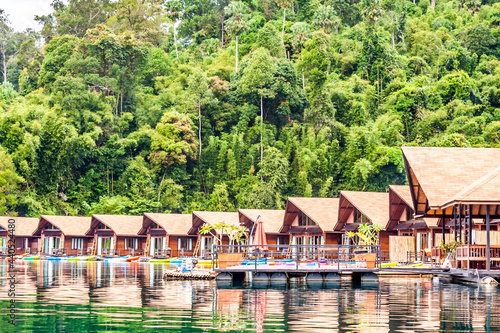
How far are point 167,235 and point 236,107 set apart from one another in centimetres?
2879

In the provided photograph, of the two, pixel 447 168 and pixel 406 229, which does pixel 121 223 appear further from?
pixel 447 168

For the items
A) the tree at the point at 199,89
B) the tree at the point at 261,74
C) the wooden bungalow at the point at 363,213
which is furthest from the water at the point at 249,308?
the tree at the point at 199,89

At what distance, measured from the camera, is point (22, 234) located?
221 ft

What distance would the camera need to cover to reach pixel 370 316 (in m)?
16.0

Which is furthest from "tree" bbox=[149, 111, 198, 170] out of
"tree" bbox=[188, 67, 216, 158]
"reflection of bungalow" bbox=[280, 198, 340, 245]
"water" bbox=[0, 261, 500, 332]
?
"water" bbox=[0, 261, 500, 332]

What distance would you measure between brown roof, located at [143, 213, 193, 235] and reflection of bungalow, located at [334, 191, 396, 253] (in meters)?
18.3

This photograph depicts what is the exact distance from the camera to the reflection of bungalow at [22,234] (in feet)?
220

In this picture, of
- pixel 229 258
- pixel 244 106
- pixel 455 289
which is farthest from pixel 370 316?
pixel 244 106

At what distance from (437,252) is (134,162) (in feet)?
163

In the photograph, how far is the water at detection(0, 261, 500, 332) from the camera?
1397cm

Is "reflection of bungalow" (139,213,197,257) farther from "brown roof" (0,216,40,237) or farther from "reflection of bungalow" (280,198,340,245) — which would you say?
"brown roof" (0,216,40,237)

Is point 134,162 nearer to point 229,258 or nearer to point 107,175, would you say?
point 107,175

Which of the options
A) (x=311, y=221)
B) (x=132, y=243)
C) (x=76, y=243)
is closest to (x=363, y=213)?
(x=311, y=221)

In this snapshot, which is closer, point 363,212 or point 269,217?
point 363,212
